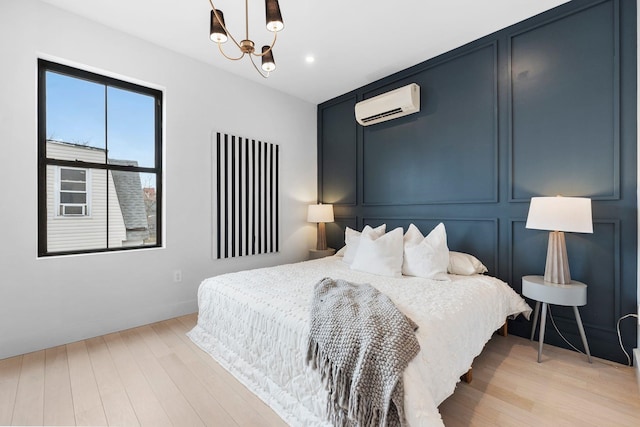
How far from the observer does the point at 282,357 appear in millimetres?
1654

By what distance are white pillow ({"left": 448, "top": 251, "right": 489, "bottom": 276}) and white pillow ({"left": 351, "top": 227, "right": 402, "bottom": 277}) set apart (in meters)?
0.48

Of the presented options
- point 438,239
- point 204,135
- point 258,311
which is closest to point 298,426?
point 258,311

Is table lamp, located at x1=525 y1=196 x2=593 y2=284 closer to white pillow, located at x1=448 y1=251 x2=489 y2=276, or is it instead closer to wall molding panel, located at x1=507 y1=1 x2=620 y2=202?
wall molding panel, located at x1=507 y1=1 x2=620 y2=202

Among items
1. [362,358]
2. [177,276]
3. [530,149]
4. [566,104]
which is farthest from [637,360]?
[177,276]

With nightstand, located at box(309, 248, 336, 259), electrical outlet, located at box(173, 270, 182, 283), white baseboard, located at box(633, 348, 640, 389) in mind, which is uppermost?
nightstand, located at box(309, 248, 336, 259)

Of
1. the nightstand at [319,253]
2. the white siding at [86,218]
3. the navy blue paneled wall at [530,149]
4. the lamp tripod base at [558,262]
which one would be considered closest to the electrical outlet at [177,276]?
the white siding at [86,218]

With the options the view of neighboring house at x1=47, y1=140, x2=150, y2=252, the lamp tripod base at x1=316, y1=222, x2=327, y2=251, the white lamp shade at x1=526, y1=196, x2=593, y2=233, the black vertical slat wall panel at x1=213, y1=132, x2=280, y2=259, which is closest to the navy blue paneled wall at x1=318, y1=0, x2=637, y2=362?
the white lamp shade at x1=526, y1=196, x2=593, y2=233

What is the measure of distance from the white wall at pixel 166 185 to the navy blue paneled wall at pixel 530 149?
1.77 m

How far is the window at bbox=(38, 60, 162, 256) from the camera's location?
7.98 ft

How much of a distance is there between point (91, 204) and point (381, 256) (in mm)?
2684

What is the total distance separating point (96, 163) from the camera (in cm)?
264

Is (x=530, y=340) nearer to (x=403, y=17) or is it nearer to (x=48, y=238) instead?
(x=403, y=17)

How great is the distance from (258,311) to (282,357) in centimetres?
33

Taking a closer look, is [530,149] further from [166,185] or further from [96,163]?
[96,163]
